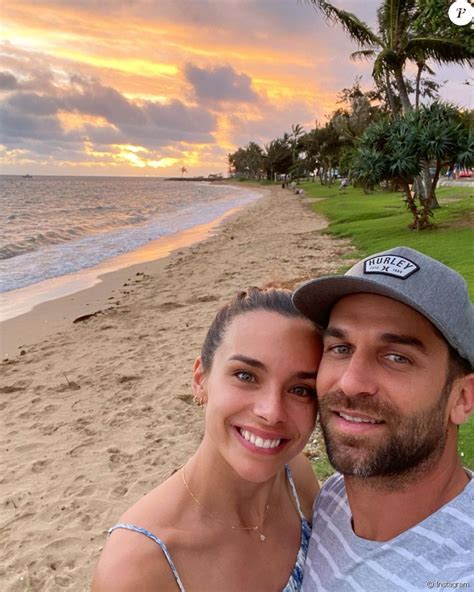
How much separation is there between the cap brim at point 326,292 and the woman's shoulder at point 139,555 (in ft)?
2.78

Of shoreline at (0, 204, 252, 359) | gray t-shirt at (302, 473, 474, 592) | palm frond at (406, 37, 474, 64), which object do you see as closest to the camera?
gray t-shirt at (302, 473, 474, 592)

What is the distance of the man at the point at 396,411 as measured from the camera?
1.61 metres

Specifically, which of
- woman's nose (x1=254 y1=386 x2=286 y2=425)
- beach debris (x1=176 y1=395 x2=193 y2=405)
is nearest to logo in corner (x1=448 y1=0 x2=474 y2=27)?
beach debris (x1=176 y1=395 x2=193 y2=405)

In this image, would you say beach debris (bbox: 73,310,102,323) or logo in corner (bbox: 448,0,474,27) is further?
logo in corner (bbox: 448,0,474,27)

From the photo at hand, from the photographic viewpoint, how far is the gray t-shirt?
140 cm

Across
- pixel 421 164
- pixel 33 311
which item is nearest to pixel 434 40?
pixel 421 164

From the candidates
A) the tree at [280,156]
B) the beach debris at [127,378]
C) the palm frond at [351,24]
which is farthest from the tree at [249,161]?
the beach debris at [127,378]

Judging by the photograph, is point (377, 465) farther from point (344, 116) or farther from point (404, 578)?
point (344, 116)

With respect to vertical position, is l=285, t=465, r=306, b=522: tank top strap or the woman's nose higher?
the woman's nose

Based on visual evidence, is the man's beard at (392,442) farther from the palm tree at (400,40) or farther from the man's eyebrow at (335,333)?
the palm tree at (400,40)

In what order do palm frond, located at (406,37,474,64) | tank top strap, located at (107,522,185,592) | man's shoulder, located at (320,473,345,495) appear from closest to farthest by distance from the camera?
tank top strap, located at (107,522,185,592)
man's shoulder, located at (320,473,345,495)
palm frond, located at (406,37,474,64)

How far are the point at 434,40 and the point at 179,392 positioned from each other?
1870 centimetres

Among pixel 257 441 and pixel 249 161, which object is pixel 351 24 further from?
pixel 249 161

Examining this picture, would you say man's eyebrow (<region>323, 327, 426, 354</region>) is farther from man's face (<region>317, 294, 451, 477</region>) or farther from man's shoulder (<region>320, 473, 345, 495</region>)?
man's shoulder (<region>320, 473, 345, 495</region>)
